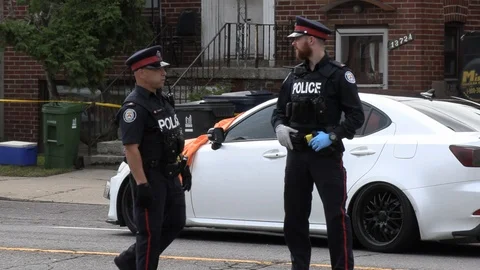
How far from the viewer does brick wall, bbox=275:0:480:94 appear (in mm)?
17047

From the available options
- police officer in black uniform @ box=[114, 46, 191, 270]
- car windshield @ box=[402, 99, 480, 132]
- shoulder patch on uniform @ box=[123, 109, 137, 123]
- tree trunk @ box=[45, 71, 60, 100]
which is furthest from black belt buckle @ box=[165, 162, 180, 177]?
tree trunk @ box=[45, 71, 60, 100]

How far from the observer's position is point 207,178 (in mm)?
9945

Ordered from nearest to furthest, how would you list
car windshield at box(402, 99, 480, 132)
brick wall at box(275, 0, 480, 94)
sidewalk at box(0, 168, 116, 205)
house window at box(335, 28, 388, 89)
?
car windshield at box(402, 99, 480, 132) → sidewalk at box(0, 168, 116, 205) → brick wall at box(275, 0, 480, 94) → house window at box(335, 28, 388, 89)

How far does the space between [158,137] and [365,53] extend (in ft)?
36.8

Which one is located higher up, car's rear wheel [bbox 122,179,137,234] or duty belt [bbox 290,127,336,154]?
duty belt [bbox 290,127,336,154]

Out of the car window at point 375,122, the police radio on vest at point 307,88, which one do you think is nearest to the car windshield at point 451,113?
the car window at point 375,122

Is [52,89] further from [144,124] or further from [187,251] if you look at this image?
[144,124]

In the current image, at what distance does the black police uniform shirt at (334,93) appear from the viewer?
23.3ft

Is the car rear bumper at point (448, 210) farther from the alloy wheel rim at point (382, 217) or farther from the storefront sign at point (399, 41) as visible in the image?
the storefront sign at point (399, 41)

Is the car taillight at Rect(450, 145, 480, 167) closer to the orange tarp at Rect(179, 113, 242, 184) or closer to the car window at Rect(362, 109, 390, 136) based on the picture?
the car window at Rect(362, 109, 390, 136)

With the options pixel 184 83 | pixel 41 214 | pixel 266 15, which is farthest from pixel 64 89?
pixel 41 214

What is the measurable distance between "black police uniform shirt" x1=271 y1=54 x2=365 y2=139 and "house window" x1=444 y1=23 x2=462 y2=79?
11148 mm

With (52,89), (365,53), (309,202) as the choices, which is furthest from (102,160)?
(309,202)

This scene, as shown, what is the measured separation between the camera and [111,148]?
695 inches
